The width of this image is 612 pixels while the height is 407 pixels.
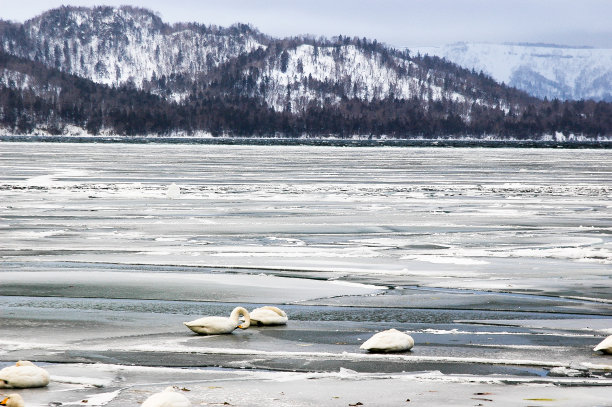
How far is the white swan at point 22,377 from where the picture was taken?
316 inches

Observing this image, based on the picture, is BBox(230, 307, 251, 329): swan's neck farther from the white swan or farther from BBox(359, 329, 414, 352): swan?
the white swan

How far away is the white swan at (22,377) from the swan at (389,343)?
313cm

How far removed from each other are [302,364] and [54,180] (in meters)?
39.9

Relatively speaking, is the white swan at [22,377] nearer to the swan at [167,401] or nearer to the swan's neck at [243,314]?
the swan at [167,401]

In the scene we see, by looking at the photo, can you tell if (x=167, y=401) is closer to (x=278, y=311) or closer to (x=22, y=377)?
(x=22, y=377)

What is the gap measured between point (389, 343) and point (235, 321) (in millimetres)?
1869

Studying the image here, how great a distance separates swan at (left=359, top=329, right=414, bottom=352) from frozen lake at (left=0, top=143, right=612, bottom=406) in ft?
0.37

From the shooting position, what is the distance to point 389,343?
9789 mm

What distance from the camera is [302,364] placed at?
9273 mm

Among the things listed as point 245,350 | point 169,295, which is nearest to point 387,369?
point 245,350

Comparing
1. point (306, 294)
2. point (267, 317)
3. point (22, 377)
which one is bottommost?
point (306, 294)

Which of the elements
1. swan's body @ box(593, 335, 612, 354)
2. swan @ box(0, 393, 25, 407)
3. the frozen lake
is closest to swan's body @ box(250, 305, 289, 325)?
the frozen lake

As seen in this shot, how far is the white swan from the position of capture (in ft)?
26.3

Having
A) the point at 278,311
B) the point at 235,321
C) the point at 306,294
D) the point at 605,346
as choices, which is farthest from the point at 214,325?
the point at 605,346
